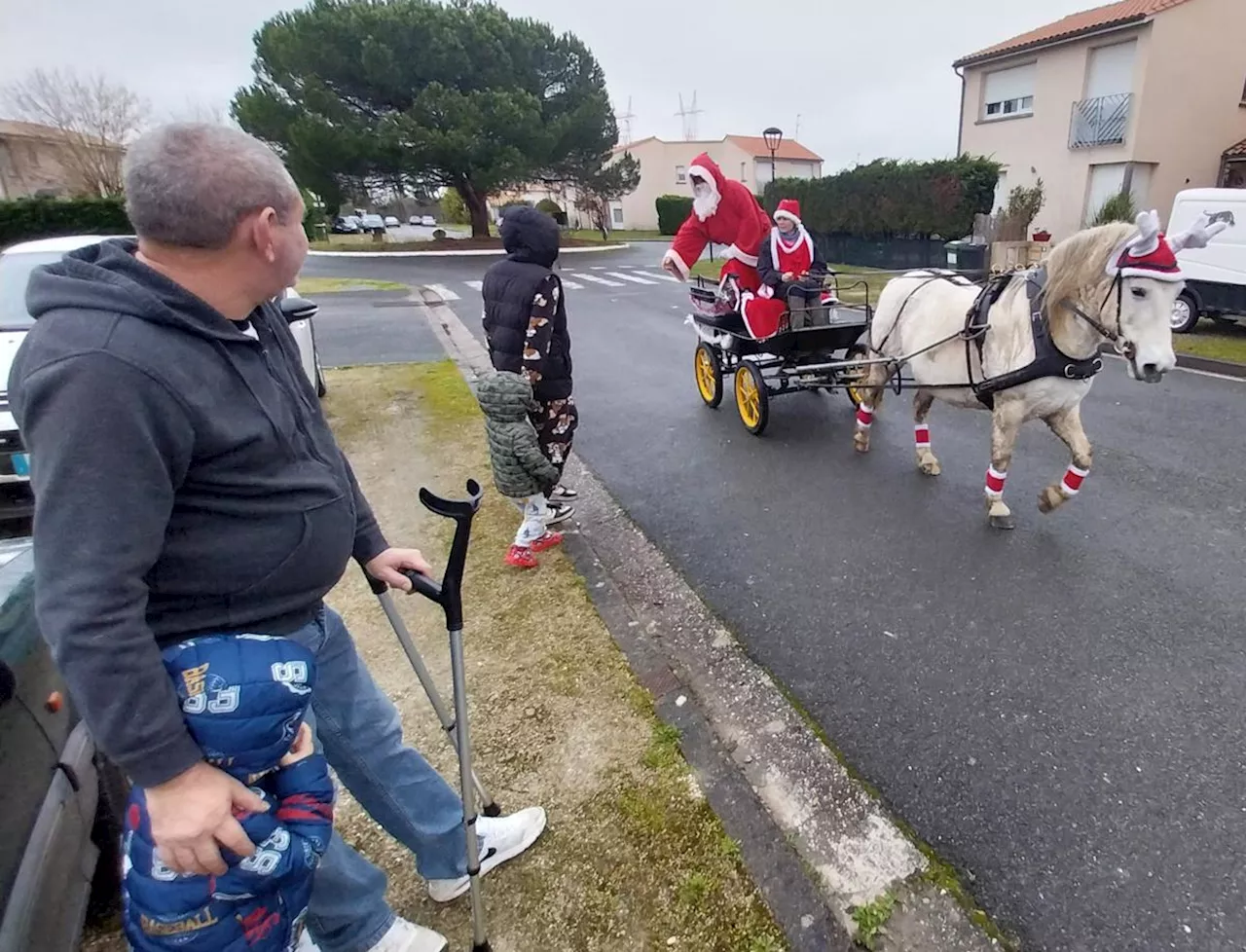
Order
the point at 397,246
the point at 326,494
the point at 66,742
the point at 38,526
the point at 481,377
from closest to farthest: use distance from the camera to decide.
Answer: the point at 38,526 → the point at 326,494 → the point at 66,742 → the point at 481,377 → the point at 397,246

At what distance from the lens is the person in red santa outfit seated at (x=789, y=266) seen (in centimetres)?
624

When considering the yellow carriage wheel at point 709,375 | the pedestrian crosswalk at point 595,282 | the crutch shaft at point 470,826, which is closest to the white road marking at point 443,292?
the pedestrian crosswalk at point 595,282

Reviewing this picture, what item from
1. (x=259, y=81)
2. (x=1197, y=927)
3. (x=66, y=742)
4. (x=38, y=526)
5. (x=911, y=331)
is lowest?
(x=1197, y=927)

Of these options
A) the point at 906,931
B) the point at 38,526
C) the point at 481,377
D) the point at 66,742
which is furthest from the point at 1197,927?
the point at 481,377

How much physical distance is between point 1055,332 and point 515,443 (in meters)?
3.14

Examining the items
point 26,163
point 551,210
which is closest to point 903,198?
point 551,210

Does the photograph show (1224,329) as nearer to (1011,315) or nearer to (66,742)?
(1011,315)

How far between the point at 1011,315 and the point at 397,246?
117 feet

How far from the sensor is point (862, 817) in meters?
2.40

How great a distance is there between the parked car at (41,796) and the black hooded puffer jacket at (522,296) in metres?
2.42

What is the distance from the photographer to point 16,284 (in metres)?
5.52

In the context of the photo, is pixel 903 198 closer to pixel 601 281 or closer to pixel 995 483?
pixel 601 281

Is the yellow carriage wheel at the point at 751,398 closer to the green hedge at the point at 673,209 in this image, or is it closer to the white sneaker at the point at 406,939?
→ the white sneaker at the point at 406,939

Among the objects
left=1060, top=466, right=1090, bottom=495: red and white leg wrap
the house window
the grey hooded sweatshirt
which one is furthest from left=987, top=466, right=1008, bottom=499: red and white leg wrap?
the house window
